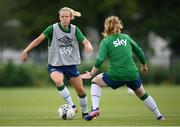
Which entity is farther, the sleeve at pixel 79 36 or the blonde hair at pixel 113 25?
the sleeve at pixel 79 36

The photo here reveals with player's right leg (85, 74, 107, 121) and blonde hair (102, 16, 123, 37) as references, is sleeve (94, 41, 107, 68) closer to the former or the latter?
blonde hair (102, 16, 123, 37)

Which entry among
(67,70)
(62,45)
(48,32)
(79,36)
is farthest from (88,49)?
(48,32)

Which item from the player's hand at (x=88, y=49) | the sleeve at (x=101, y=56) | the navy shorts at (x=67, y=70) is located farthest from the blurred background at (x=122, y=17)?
the sleeve at (x=101, y=56)

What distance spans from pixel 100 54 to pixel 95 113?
1.24 metres

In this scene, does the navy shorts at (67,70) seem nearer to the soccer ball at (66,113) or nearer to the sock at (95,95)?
the soccer ball at (66,113)

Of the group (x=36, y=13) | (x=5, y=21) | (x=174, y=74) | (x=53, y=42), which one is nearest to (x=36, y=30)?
(x=36, y=13)

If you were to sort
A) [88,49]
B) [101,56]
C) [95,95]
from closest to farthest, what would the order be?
[101,56], [95,95], [88,49]

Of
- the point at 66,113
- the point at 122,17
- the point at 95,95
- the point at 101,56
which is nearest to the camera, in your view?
the point at 101,56

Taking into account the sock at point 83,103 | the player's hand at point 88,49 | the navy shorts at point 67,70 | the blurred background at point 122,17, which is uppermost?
the blurred background at point 122,17

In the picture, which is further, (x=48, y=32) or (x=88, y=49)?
(x=48, y=32)

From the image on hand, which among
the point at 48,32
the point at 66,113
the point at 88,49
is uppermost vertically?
the point at 48,32

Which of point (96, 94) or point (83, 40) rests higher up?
point (83, 40)

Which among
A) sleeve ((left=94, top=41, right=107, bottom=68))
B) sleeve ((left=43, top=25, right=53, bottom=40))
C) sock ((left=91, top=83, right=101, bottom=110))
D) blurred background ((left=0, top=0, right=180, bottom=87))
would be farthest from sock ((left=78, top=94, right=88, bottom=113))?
blurred background ((left=0, top=0, right=180, bottom=87))

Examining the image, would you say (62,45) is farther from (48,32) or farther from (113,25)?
(113,25)
